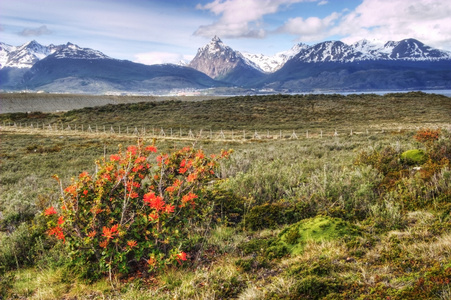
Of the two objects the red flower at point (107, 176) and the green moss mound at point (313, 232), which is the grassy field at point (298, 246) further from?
the red flower at point (107, 176)

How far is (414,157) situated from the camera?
846 centimetres

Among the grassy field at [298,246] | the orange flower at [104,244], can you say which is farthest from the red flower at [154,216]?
the grassy field at [298,246]

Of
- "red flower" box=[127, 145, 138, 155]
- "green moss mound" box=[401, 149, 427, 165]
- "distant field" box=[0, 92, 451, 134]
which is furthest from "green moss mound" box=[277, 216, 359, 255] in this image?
"distant field" box=[0, 92, 451, 134]

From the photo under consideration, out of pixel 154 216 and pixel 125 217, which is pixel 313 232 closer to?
pixel 154 216

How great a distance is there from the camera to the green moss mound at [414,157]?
26.8 ft

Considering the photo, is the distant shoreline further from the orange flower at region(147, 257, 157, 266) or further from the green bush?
the orange flower at region(147, 257, 157, 266)

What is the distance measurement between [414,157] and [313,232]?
18.2ft

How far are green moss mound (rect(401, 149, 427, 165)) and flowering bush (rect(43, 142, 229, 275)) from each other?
635 cm

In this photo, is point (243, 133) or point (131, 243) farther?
point (243, 133)

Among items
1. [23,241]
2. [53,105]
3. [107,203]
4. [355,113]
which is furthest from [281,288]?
[53,105]

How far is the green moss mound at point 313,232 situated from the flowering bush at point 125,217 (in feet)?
4.60

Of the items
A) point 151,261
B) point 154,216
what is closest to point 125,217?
point 154,216

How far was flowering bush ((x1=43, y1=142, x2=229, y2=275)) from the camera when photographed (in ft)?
12.3

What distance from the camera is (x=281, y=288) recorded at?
3273 mm
